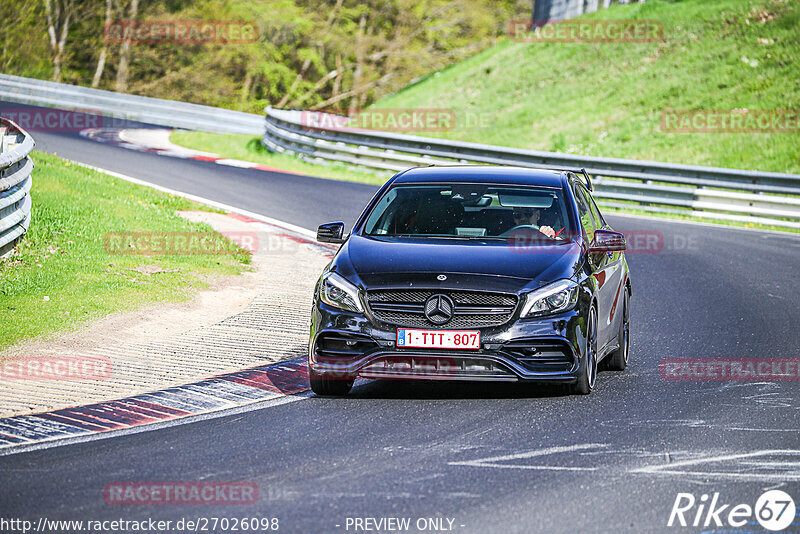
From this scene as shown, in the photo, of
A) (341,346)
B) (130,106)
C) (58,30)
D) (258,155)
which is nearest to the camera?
(341,346)

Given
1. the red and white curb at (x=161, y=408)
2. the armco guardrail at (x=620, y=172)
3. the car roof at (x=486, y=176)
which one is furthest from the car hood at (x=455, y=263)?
the armco guardrail at (x=620, y=172)

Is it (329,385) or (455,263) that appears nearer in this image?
(455,263)

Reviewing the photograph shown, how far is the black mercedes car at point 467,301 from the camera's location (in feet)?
25.9

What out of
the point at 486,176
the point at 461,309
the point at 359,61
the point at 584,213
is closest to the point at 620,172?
the point at 584,213

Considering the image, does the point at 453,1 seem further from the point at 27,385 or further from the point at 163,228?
the point at 27,385

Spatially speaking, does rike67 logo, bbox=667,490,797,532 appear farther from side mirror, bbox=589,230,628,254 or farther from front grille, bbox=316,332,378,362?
side mirror, bbox=589,230,628,254

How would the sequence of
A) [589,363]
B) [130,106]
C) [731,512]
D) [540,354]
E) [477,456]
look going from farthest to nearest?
1. [130,106]
2. [589,363]
3. [540,354]
4. [477,456]
5. [731,512]

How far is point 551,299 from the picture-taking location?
26.3 ft

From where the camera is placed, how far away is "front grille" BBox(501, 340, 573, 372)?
7.90m

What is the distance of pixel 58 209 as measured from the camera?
1526cm

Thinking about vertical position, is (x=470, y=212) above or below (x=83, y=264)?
above

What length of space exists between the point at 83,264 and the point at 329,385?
5343 mm

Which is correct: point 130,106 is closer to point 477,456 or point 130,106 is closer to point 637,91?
point 637,91

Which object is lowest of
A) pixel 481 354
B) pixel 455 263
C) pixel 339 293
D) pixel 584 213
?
pixel 481 354
